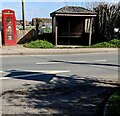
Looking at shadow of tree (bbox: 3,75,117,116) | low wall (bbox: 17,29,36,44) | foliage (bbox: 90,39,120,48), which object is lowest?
shadow of tree (bbox: 3,75,117,116)

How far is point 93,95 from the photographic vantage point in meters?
8.30

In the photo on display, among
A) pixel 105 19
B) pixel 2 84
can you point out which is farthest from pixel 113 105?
pixel 105 19

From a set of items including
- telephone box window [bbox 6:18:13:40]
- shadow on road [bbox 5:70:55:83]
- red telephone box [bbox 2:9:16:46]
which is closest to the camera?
shadow on road [bbox 5:70:55:83]

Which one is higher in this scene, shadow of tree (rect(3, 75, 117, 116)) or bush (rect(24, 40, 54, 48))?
bush (rect(24, 40, 54, 48))

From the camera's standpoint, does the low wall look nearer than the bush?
No

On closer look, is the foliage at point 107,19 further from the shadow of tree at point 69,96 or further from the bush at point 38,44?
the shadow of tree at point 69,96

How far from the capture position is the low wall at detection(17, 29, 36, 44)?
23.5m

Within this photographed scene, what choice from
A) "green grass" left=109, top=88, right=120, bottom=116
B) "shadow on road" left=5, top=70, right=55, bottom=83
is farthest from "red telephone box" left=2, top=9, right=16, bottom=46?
"green grass" left=109, top=88, right=120, bottom=116

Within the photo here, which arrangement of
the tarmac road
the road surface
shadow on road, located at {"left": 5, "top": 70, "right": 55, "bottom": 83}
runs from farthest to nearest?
1. shadow on road, located at {"left": 5, "top": 70, "right": 55, "bottom": 83}
2. the road surface
3. the tarmac road

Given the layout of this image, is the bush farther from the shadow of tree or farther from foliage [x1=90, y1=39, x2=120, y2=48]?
the shadow of tree

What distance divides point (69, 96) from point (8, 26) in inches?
586

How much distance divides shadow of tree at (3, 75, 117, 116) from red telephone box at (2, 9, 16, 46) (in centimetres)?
1227

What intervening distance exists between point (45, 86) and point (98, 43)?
14.4 m

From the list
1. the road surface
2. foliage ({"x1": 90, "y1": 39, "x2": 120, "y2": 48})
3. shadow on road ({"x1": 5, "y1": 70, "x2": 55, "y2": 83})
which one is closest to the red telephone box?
foliage ({"x1": 90, "y1": 39, "x2": 120, "y2": 48})
